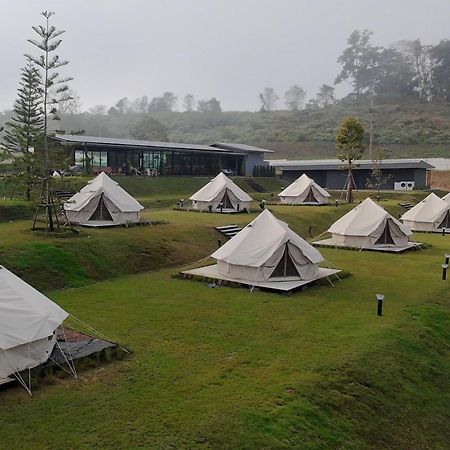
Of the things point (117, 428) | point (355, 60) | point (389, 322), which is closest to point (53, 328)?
point (117, 428)

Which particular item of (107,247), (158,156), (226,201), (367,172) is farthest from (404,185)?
(107,247)

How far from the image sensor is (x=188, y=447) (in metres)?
7.99

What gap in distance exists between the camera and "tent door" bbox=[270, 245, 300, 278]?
60.7 ft

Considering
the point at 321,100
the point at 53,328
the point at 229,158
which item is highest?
the point at 321,100

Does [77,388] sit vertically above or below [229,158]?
below

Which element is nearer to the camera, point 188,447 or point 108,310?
point 188,447

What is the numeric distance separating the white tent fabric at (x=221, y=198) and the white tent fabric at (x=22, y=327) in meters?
25.5

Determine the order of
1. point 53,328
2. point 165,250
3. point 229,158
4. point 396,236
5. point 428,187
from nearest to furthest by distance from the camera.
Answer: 1. point 53,328
2. point 165,250
3. point 396,236
4. point 229,158
5. point 428,187

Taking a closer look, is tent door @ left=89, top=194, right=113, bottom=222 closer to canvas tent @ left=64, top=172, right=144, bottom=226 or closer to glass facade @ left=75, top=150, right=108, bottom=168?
canvas tent @ left=64, top=172, right=144, bottom=226

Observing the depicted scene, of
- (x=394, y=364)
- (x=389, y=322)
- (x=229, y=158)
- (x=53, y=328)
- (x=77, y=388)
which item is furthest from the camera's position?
(x=229, y=158)

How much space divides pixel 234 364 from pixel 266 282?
7.14 m

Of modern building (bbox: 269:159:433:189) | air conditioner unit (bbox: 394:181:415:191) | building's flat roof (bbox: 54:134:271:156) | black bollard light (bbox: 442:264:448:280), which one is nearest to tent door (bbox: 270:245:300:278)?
black bollard light (bbox: 442:264:448:280)

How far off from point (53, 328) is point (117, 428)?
2.92 m

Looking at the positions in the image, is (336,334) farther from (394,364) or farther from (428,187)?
(428,187)
